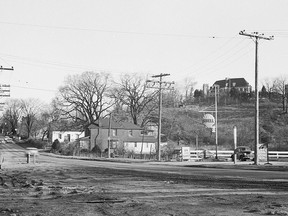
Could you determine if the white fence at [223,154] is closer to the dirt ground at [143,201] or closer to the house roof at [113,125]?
the dirt ground at [143,201]

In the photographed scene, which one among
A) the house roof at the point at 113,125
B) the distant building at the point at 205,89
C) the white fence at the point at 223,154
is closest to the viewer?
the white fence at the point at 223,154

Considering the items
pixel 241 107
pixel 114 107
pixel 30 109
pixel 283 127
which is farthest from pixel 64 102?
pixel 30 109

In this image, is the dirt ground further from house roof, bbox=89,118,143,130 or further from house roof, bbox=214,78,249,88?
house roof, bbox=214,78,249,88

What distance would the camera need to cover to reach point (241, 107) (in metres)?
127

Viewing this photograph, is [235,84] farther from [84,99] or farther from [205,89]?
[84,99]

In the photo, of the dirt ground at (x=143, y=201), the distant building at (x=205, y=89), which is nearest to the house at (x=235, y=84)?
the distant building at (x=205, y=89)

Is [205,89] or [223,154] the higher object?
[205,89]

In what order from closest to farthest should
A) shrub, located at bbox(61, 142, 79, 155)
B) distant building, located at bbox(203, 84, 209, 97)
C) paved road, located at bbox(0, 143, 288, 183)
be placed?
1. paved road, located at bbox(0, 143, 288, 183)
2. shrub, located at bbox(61, 142, 79, 155)
3. distant building, located at bbox(203, 84, 209, 97)

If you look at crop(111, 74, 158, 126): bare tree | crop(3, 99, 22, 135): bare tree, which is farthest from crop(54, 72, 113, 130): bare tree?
crop(3, 99, 22, 135): bare tree

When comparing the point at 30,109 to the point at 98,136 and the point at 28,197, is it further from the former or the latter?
the point at 28,197

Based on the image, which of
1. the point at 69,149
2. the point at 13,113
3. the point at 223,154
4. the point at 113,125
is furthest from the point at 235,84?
the point at 223,154

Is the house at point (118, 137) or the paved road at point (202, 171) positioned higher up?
the house at point (118, 137)

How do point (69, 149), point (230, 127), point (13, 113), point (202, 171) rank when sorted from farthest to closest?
point (13, 113) → point (230, 127) → point (69, 149) → point (202, 171)

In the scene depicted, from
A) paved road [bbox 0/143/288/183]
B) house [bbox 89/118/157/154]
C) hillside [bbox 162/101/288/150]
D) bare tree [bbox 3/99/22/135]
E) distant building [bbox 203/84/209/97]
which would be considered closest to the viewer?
paved road [bbox 0/143/288/183]
